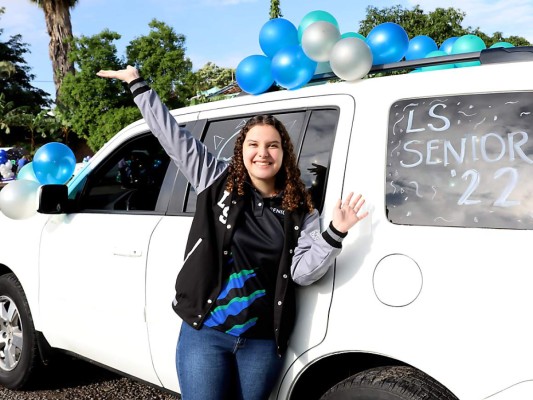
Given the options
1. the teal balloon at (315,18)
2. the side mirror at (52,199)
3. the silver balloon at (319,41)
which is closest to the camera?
the silver balloon at (319,41)

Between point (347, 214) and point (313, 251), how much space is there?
182mm

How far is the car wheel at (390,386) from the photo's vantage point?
1769 mm

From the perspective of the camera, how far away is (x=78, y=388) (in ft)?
12.5

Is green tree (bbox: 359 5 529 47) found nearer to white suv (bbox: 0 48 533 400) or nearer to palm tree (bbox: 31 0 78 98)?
palm tree (bbox: 31 0 78 98)

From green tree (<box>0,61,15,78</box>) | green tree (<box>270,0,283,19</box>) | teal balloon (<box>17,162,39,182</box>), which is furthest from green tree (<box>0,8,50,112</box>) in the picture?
teal balloon (<box>17,162,39,182</box>)

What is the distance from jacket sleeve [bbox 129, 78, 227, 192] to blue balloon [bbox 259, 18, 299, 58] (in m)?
0.98

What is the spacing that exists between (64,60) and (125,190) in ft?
92.4

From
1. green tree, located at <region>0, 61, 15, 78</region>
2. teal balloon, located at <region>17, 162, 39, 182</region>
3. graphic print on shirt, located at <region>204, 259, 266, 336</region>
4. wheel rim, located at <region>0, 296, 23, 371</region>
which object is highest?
green tree, located at <region>0, 61, 15, 78</region>

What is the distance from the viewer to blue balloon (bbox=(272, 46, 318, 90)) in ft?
8.48

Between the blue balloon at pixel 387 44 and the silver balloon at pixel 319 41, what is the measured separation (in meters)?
0.23

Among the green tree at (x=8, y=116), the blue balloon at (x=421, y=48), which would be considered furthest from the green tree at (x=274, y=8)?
the blue balloon at (x=421, y=48)

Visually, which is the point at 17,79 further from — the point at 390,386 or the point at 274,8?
the point at 390,386

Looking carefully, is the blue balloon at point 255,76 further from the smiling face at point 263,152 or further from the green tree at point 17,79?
the green tree at point 17,79

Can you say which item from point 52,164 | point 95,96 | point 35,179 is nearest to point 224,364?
point 52,164
